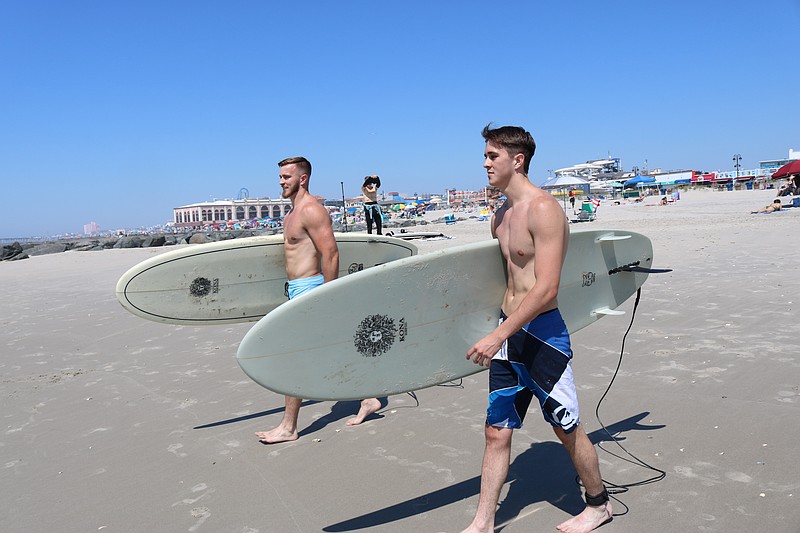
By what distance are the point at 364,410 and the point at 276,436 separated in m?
0.60

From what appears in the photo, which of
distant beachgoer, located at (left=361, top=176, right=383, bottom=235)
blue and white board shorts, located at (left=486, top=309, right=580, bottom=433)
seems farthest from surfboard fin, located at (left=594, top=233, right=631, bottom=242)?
distant beachgoer, located at (left=361, top=176, right=383, bottom=235)

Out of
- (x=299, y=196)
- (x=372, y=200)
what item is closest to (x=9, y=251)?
(x=372, y=200)

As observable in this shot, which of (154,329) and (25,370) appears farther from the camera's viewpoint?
(154,329)

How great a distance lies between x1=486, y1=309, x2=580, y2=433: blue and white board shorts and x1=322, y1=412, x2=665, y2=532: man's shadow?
532 millimetres

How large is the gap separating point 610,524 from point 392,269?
1.40 meters

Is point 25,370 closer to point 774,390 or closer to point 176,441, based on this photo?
point 176,441

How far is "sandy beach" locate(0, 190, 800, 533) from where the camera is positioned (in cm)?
273

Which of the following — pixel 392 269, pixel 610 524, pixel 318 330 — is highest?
pixel 392 269

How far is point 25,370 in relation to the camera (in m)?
5.79

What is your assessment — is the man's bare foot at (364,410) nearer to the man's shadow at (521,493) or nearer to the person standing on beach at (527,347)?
the man's shadow at (521,493)

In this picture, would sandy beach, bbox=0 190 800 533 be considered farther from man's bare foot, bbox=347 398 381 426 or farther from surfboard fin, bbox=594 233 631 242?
surfboard fin, bbox=594 233 631 242

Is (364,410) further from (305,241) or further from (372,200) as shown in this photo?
(372,200)

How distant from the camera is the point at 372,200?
9.37 m

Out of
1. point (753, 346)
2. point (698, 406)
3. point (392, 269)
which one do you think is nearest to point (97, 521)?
point (392, 269)
